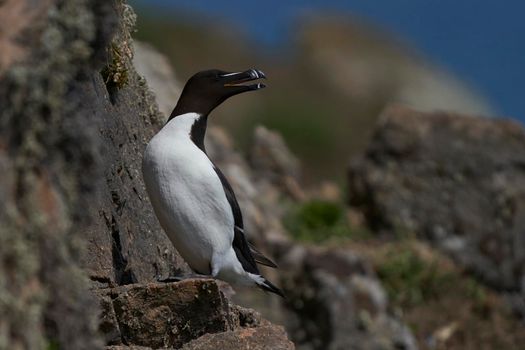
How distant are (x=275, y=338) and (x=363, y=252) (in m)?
9.65

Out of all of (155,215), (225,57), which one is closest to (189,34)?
(225,57)

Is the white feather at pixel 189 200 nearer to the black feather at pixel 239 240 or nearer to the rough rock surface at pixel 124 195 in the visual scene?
the black feather at pixel 239 240

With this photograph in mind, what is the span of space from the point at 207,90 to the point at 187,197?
3.42 ft

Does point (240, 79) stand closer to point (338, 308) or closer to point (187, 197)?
point (187, 197)

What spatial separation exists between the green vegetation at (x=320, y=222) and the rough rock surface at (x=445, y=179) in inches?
18.9

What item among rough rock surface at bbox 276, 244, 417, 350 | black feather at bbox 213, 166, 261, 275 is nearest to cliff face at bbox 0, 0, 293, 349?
black feather at bbox 213, 166, 261, 275

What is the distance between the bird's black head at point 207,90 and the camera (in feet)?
29.6

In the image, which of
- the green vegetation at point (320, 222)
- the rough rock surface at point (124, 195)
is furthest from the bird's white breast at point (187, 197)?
the green vegetation at point (320, 222)

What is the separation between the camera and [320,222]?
57.0ft

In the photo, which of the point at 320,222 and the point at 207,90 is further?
the point at 320,222

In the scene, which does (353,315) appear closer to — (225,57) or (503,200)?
(503,200)

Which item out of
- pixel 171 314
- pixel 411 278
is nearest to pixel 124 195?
pixel 171 314

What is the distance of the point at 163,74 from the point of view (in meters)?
16.1

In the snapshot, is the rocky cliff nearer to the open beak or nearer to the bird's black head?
the bird's black head
